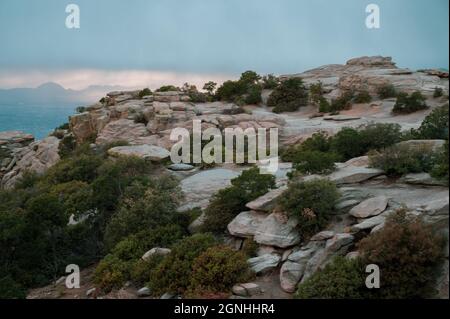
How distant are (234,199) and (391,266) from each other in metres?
5.82

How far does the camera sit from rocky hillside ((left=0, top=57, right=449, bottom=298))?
9.73 metres

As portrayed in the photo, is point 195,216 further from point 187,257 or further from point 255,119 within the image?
point 255,119

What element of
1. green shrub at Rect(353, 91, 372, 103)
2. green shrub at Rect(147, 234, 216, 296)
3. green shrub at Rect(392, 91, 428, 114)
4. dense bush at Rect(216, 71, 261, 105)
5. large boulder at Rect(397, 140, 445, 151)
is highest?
dense bush at Rect(216, 71, 261, 105)

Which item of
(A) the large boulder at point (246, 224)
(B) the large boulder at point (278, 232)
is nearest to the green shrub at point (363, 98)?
(A) the large boulder at point (246, 224)

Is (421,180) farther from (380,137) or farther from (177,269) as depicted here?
(177,269)

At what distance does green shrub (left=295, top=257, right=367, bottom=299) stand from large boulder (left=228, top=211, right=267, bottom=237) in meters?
2.90

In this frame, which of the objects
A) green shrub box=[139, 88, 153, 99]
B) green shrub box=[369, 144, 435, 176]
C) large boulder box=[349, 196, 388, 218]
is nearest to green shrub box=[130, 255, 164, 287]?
large boulder box=[349, 196, 388, 218]

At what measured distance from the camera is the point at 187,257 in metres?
10.8

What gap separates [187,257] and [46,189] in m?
11.8

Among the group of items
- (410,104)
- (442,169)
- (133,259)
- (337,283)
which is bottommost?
(133,259)

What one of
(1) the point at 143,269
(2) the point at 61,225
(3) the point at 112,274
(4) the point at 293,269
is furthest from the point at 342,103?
(3) the point at 112,274

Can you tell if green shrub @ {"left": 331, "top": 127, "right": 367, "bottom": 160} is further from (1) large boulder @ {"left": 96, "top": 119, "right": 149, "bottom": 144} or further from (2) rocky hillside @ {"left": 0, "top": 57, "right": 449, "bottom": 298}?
(1) large boulder @ {"left": 96, "top": 119, "right": 149, "bottom": 144}

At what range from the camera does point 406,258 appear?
805 centimetres

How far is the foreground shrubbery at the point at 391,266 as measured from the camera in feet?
26.0
